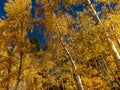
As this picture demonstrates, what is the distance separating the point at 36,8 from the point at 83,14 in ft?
15.5

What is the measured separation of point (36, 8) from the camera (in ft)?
50.8

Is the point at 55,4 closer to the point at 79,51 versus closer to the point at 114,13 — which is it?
the point at 114,13

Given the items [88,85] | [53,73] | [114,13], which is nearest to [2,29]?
[114,13]

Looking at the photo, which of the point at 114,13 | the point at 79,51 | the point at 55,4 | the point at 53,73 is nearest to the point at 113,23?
the point at 114,13

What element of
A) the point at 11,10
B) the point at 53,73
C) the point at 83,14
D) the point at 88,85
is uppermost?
the point at 53,73

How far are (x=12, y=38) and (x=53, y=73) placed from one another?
22.6 metres

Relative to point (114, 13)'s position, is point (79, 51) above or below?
above

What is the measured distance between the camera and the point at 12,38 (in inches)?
533

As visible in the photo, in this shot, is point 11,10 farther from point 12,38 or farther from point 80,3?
point 80,3

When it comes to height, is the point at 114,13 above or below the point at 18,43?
below

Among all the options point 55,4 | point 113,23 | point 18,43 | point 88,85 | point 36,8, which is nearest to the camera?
point 113,23

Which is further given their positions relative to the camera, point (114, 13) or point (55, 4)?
point (55, 4)

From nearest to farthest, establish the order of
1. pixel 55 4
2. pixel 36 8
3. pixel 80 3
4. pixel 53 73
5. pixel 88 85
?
1. pixel 80 3
2. pixel 55 4
3. pixel 36 8
4. pixel 88 85
5. pixel 53 73

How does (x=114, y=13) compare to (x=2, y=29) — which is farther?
(x=2, y=29)
